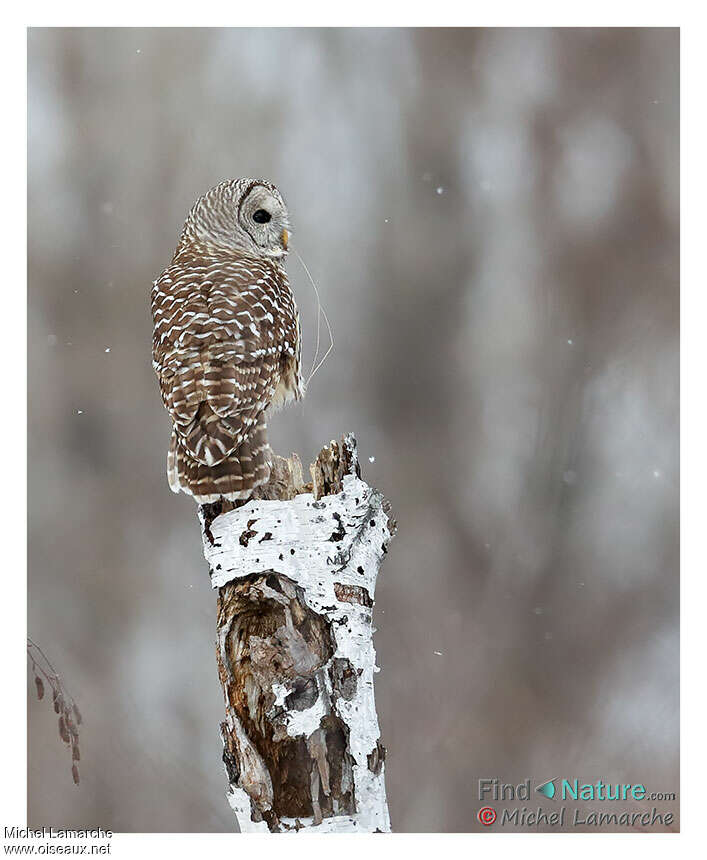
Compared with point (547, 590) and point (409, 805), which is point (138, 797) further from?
point (547, 590)

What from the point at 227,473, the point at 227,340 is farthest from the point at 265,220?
the point at 227,473

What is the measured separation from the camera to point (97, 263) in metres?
2.75

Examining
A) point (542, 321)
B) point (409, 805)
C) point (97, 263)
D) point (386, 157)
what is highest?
point (386, 157)

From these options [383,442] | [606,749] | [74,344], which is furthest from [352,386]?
[606,749]

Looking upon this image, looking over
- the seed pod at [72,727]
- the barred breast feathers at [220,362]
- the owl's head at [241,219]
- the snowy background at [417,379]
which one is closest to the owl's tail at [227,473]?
the barred breast feathers at [220,362]

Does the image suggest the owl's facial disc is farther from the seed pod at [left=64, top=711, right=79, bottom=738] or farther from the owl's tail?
the seed pod at [left=64, top=711, right=79, bottom=738]

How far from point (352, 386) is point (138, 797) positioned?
4.63ft

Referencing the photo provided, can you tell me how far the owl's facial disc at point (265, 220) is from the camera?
2154 millimetres

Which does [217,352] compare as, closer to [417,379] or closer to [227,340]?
[227,340]

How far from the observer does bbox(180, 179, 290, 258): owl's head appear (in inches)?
84.5

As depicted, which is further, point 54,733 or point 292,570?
point 54,733

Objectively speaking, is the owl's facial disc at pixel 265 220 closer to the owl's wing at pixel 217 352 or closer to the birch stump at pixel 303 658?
the owl's wing at pixel 217 352

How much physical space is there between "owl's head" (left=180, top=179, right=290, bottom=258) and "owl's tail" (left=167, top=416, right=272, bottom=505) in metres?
0.57

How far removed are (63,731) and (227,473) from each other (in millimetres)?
1266
